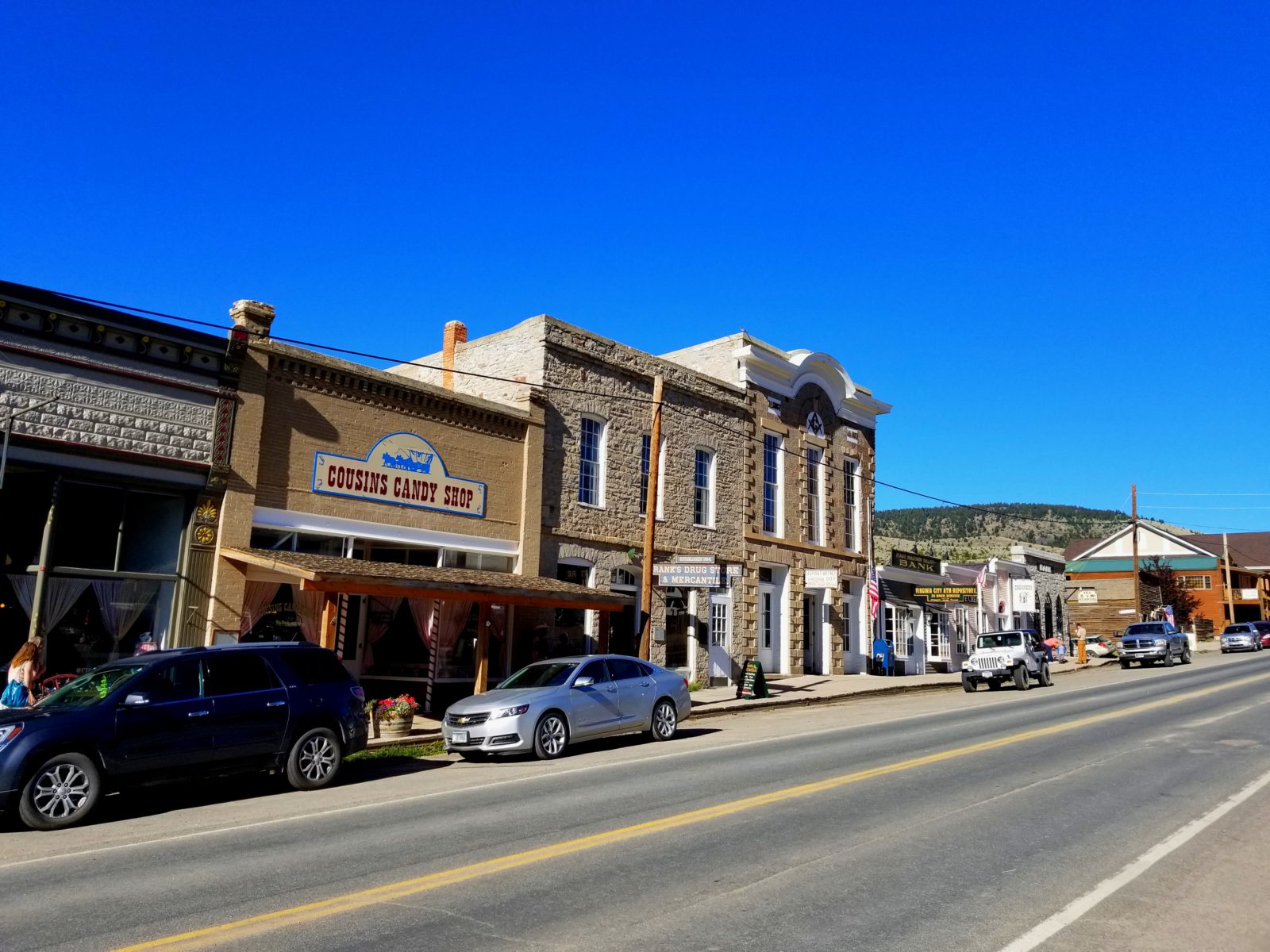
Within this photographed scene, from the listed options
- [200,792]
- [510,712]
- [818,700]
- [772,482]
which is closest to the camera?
[200,792]

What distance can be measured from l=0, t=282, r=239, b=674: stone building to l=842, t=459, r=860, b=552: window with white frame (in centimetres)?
2086

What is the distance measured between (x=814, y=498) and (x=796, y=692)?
25.6 ft

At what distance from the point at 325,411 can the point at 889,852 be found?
14002mm

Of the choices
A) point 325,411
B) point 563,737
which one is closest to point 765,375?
point 325,411

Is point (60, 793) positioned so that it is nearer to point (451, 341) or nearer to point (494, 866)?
point (494, 866)

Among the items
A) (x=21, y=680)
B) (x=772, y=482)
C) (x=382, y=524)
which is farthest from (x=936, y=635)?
(x=21, y=680)

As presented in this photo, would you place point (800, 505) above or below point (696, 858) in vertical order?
above

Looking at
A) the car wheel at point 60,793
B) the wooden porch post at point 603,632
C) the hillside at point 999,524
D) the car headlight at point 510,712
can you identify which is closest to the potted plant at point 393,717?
the car headlight at point 510,712

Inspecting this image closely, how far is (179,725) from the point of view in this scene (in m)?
10.6

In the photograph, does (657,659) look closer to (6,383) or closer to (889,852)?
(6,383)

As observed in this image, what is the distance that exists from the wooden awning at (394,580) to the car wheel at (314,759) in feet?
12.3

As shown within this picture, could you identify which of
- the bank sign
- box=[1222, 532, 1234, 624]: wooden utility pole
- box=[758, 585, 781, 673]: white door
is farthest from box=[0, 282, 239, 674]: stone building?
box=[1222, 532, 1234, 624]: wooden utility pole

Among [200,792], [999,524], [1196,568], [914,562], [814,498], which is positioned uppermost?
[999,524]

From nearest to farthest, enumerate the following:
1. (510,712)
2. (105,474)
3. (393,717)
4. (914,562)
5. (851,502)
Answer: (510,712), (105,474), (393,717), (851,502), (914,562)
